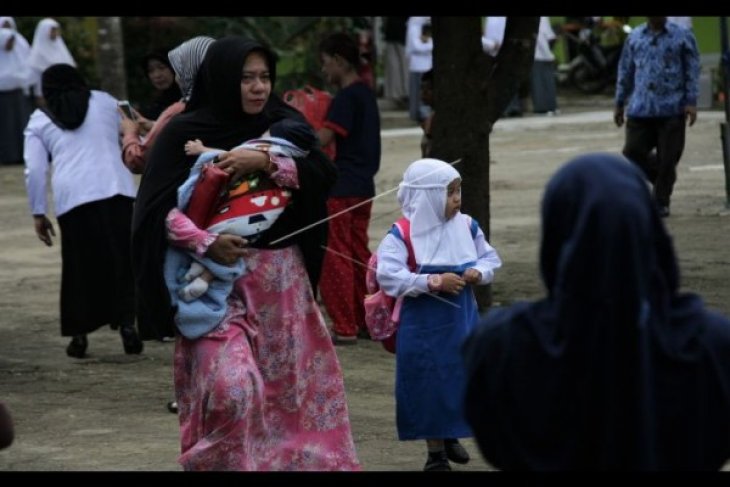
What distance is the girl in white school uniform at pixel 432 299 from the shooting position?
7297mm

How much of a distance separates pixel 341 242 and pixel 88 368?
1606 millimetres

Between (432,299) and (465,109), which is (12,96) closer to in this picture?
(465,109)

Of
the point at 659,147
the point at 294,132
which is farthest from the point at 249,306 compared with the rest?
the point at 659,147

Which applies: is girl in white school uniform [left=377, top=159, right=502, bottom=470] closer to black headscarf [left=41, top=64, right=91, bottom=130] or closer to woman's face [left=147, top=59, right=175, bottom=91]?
woman's face [left=147, top=59, right=175, bottom=91]

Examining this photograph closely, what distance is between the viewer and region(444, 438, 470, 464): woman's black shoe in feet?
24.9

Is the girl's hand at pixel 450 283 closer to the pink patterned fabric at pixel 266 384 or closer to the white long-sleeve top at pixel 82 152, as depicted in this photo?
the pink patterned fabric at pixel 266 384

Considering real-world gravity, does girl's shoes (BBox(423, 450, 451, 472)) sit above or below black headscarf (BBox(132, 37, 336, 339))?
below

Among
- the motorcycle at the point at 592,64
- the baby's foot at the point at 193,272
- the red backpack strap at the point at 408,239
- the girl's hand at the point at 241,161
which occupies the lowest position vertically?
the motorcycle at the point at 592,64

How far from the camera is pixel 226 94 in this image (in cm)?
661

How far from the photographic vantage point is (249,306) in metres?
6.66

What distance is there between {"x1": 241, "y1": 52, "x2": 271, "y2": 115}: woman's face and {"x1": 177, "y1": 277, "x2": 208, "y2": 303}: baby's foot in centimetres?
66

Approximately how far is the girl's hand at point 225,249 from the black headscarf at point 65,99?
12.8ft

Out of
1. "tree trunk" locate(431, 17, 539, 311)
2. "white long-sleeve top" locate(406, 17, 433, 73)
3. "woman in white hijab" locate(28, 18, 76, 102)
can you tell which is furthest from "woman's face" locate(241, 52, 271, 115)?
"white long-sleeve top" locate(406, 17, 433, 73)

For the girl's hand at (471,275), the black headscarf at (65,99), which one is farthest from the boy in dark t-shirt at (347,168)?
the girl's hand at (471,275)
